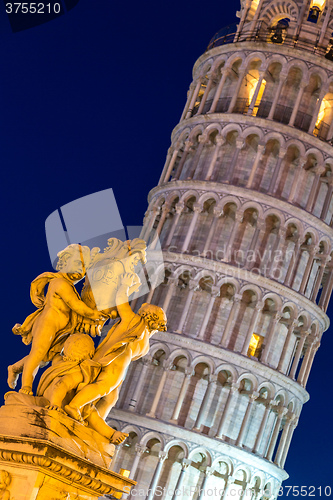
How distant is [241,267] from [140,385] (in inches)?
248

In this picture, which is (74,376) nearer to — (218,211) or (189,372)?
(189,372)

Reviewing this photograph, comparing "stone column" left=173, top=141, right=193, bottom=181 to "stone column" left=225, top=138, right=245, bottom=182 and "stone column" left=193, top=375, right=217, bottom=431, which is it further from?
"stone column" left=193, top=375, right=217, bottom=431

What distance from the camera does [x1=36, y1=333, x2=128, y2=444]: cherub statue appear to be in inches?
239

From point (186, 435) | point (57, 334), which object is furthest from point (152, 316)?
point (186, 435)

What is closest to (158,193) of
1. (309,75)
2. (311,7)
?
(309,75)

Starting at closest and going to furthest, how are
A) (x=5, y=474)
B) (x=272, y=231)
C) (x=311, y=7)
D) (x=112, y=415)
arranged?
(x=5, y=474) → (x=112, y=415) → (x=272, y=231) → (x=311, y=7)

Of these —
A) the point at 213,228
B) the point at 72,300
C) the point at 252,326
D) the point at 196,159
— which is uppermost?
the point at 196,159

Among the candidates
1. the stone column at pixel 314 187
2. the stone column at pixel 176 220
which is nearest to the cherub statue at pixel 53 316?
the stone column at pixel 176 220

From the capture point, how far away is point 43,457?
215 inches

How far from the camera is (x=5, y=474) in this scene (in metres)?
5.62

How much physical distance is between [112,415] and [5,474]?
29.0 m

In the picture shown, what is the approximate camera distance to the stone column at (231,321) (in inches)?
1369

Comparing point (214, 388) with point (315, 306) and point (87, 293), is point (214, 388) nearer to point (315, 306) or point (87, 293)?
point (315, 306)

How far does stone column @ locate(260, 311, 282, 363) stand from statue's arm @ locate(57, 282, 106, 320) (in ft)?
96.7
